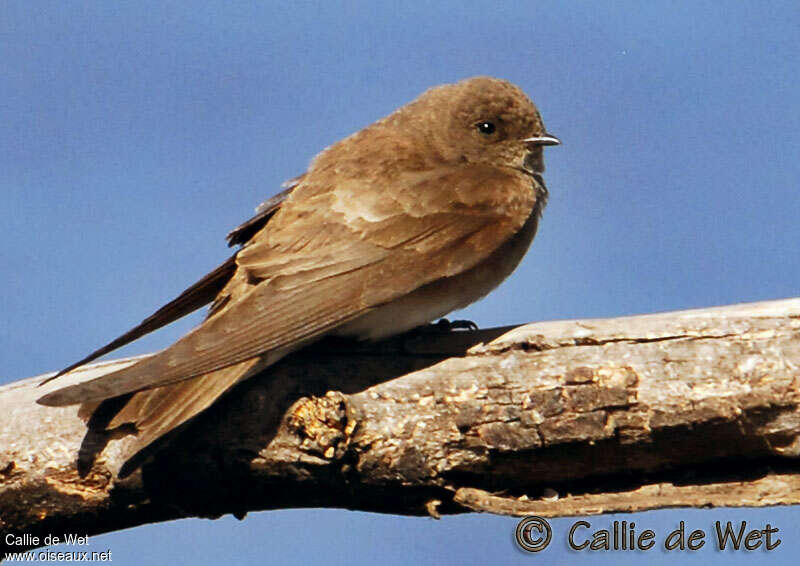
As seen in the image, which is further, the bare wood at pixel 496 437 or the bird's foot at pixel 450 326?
the bird's foot at pixel 450 326

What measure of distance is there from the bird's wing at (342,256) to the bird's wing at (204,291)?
0.44 ft

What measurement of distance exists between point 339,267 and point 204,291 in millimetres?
741

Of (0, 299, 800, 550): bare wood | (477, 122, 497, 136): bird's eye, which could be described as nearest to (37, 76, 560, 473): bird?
(0, 299, 800, 550): bare wood

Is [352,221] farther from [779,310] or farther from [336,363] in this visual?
[779,310]

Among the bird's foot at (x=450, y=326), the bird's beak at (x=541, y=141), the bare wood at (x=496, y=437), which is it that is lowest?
the bare wood at (x=496, y=437)

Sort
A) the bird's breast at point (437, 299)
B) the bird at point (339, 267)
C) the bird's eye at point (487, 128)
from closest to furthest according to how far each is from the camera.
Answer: the bird at point (339, 267) → the bird's breast at point (437, 299) → the bird's eye at point (487, 128)

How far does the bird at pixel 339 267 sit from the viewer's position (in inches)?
169

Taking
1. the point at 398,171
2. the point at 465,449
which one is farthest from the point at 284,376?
the point at 398,171

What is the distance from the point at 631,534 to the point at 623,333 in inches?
31.2

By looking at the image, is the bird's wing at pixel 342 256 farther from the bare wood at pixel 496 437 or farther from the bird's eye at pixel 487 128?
the bird's eye at pixel 487 128

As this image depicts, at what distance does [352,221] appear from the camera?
187 inches

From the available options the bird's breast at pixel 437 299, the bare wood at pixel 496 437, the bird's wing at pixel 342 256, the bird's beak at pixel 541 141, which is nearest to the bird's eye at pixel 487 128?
the bird's beak at pixel 541 141

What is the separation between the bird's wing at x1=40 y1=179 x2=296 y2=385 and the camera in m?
4.82

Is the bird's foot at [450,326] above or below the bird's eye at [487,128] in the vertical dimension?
below
